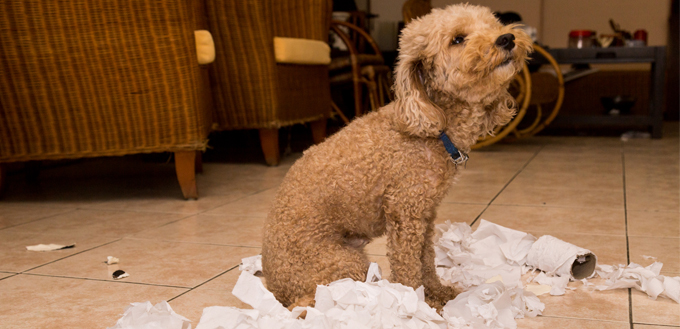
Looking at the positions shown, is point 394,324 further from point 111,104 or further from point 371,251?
point 111,104

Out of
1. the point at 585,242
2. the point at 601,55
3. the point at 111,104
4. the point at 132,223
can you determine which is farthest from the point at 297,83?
the point at 601,55

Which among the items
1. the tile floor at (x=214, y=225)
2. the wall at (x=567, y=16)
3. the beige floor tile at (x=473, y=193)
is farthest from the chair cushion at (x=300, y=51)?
the wall at (x=567, y=16)

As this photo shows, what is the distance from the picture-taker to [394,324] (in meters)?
1.13

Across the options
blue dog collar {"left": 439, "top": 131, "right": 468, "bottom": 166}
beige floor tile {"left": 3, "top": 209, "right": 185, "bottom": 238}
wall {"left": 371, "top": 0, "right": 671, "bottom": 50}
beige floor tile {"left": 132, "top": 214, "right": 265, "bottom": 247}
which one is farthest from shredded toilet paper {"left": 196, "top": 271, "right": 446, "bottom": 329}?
wall {"left": 371, "top": 0, "right": 671, "bottom": 50}

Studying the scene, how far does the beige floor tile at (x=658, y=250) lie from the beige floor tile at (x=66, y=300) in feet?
4.13

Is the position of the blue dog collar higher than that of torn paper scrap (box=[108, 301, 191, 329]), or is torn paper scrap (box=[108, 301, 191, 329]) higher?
the blue dog collar

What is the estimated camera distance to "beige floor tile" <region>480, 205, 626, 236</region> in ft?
6.41

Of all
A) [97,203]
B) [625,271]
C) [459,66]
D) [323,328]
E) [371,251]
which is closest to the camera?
[323,328]

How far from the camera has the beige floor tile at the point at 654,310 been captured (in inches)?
48.2

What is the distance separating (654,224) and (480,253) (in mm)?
748

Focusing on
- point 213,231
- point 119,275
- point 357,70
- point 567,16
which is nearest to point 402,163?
point 119,275

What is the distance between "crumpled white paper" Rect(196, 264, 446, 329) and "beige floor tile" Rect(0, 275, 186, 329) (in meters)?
0.31

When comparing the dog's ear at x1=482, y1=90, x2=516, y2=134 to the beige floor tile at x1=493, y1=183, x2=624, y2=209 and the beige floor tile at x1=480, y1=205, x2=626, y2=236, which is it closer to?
the beige floor tile at x1=480, y1=205, x2=626, y2=236

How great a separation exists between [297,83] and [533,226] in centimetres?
186
